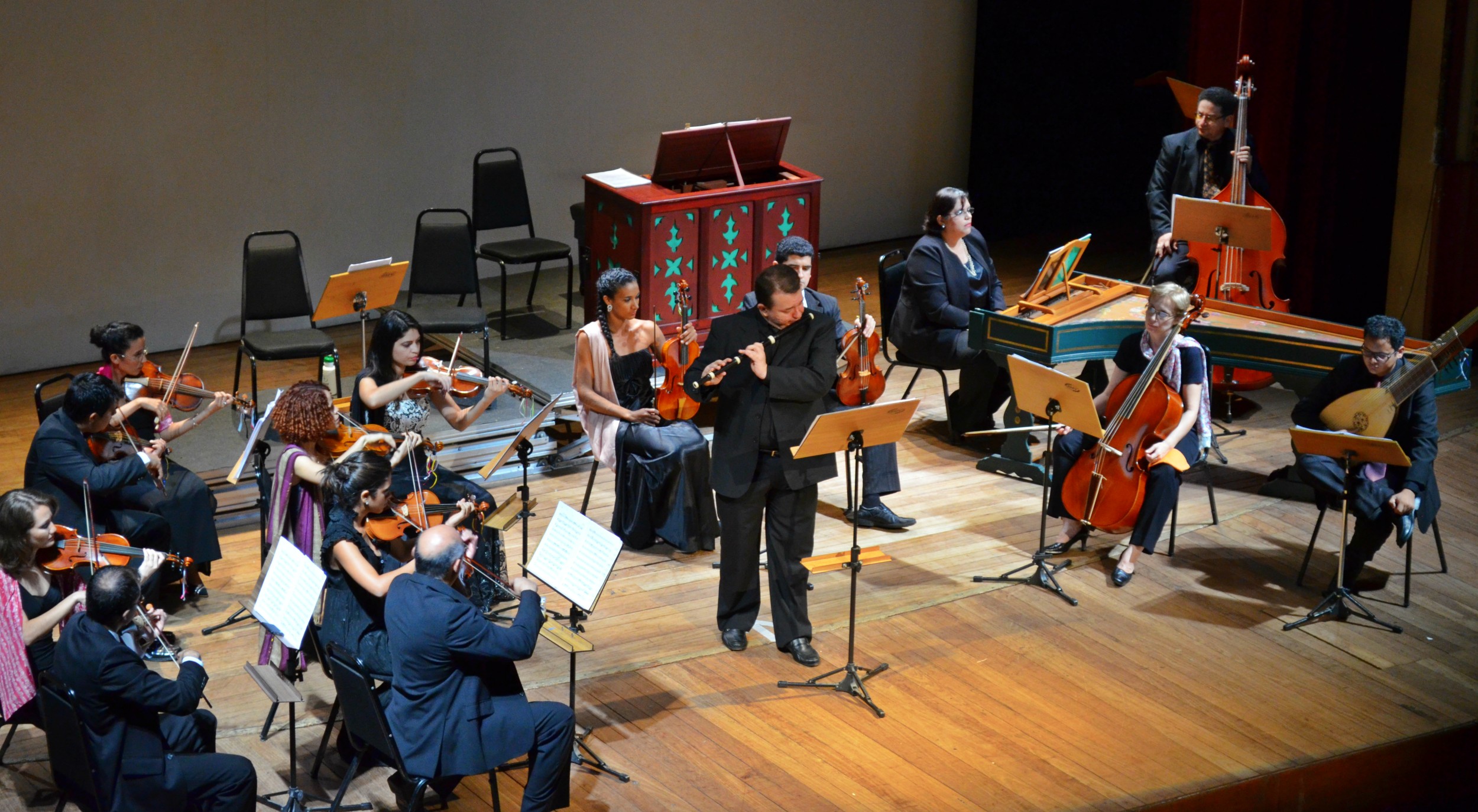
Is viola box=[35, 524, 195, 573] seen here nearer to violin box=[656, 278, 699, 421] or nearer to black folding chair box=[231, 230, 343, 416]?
violin box=[656, 278, 699, 421]

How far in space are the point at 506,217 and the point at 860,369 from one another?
2.96 m

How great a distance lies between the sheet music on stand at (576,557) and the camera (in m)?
3.81

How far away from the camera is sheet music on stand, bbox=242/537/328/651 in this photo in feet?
12.1

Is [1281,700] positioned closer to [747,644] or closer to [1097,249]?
[747,644]

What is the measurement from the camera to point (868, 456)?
569cm

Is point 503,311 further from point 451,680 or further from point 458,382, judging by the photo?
point 451,680

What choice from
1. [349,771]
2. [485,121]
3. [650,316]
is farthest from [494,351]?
[349,771]

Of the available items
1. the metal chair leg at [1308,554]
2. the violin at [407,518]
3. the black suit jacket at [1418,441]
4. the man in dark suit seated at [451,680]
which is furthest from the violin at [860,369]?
the man in dark suit seated at [451,680]

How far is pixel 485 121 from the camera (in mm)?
8266

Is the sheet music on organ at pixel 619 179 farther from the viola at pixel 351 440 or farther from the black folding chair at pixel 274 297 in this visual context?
the viola at pixel 351 440

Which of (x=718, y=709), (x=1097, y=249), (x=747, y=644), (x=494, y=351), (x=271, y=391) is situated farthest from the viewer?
(x=1097, y=249)

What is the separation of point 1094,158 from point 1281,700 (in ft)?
20.6

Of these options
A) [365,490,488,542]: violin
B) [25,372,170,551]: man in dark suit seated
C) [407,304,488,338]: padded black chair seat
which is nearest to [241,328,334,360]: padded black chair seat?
[407,304,488,338]: padded black chair seat

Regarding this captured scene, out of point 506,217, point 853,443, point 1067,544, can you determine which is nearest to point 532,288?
point 506,217
